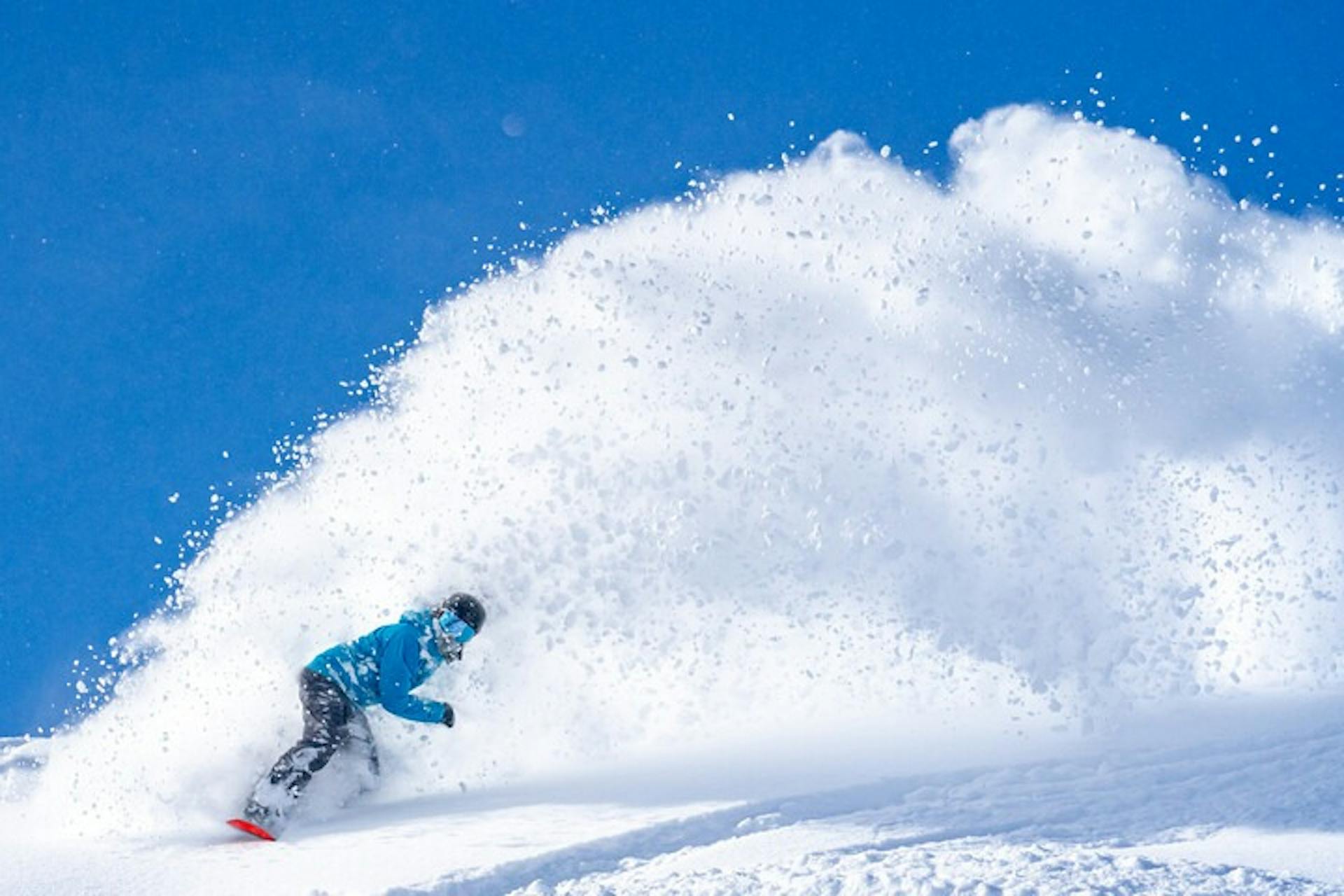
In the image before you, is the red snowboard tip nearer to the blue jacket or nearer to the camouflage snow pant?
the camouflage snow pant

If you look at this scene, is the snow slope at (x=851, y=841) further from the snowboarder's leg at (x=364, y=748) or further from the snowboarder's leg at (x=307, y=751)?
the snowboarder's leg at (x=364, y=748)

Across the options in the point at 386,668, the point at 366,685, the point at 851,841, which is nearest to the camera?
the point at 851,841

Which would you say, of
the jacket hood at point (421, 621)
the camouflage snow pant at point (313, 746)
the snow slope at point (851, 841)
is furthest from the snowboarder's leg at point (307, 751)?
the jacket hood at point (421, 621)

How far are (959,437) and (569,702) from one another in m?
3.57

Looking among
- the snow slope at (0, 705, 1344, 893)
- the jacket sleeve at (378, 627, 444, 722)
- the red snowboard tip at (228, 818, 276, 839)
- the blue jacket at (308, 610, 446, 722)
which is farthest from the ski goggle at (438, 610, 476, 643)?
the red snowboard tip at (228, 818, 276, 839)

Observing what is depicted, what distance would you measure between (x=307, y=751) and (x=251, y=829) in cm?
46

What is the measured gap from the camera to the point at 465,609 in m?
6.19

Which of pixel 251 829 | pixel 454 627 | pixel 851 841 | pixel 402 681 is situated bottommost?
pixel 851 841

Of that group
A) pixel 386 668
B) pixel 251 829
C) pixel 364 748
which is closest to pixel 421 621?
pixel 386 668

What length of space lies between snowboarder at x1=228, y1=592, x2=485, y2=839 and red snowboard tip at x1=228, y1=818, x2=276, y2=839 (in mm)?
353

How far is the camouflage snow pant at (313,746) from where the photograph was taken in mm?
5363

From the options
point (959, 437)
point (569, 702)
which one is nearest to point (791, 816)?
point (569, 702)

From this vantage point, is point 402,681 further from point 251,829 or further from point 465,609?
point 251,829

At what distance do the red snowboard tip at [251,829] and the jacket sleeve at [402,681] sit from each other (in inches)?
32.9
